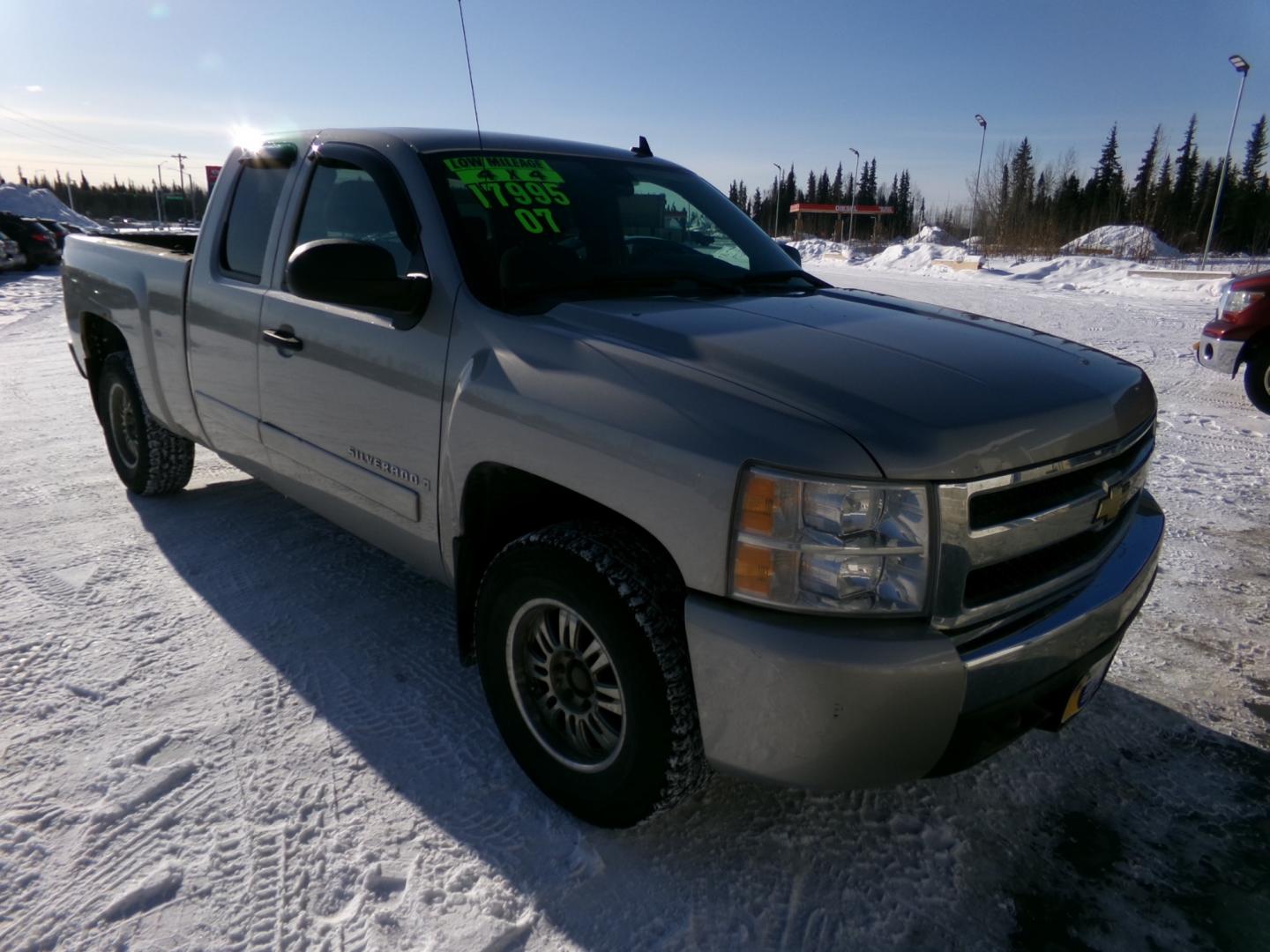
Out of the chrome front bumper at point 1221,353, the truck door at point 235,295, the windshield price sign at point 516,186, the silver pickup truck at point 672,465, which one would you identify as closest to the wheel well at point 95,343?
the truck door at point 235,295

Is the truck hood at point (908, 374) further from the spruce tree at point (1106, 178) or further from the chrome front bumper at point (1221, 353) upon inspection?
the spruce tree at point (1106, 178)

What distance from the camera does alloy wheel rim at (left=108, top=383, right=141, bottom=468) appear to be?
455 cm

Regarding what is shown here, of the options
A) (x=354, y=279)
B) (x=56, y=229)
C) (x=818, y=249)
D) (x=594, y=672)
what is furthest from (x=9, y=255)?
(x=818, y=249)

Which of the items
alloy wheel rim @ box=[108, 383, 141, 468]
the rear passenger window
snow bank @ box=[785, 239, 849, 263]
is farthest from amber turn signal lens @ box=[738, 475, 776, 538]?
snow bank @ box=[785, 239, 849, 263]

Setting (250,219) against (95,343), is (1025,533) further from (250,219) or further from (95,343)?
(95,343)

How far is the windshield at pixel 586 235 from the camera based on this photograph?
8.46 ft

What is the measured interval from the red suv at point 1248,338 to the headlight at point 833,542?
21.9 feet

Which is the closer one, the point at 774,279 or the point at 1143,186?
the point at 774,279

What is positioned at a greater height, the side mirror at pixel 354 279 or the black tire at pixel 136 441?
the side mirror at pixel 354 279

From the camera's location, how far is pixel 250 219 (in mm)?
3521

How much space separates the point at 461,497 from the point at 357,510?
71 cm


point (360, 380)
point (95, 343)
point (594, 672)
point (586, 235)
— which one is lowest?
point (594, 672)

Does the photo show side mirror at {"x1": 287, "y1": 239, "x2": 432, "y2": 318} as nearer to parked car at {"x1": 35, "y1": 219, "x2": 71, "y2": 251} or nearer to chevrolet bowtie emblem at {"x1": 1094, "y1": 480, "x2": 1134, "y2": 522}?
chevrolet bowtie emblem at {"x1": 1094, "y1": 480, "x2": 1134, "y2": 522}

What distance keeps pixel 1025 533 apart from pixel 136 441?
14.7 ft
